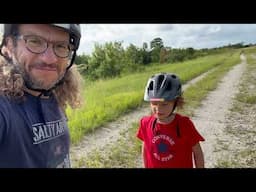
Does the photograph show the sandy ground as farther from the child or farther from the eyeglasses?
the eyeglasses

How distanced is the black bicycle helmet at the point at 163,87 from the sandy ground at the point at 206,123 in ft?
0.56

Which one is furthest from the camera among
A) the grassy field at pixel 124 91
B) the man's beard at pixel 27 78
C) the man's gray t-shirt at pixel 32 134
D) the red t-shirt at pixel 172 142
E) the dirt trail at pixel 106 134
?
the dirt trail at pixel 106 134

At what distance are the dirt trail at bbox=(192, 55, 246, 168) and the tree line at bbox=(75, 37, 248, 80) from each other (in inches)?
11.4

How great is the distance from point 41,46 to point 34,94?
16cm

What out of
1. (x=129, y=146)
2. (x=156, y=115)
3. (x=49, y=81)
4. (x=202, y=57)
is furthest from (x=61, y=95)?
(x=202, y=57)

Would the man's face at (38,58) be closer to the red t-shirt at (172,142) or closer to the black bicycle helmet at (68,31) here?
the black bicycle helmet at (68,31)

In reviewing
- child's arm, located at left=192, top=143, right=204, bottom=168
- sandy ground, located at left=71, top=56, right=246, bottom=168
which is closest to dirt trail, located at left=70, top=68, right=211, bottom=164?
sandy ground, located at left=71, top=56, right=246, bottom=168

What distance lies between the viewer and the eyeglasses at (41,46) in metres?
A: 1.03

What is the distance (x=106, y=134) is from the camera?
207 cm

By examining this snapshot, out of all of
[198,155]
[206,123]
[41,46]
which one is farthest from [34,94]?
[206,123]

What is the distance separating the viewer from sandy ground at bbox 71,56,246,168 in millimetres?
1606

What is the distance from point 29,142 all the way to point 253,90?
3.79 ft

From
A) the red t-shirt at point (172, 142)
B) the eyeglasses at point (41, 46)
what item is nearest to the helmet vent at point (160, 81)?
the red t-shirt at point (172, 142)
